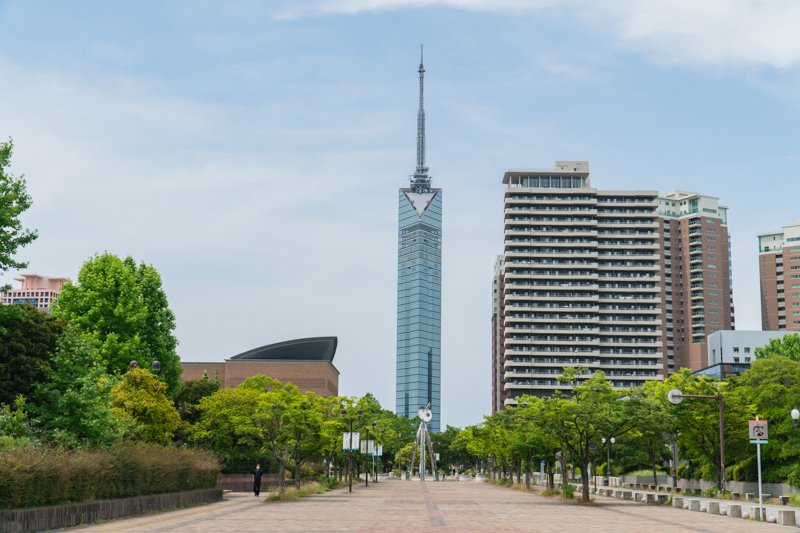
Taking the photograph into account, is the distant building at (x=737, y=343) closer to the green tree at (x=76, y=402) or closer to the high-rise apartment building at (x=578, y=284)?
the high-rise apartment building at (x=578, y=284)

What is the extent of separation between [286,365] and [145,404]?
9236cm

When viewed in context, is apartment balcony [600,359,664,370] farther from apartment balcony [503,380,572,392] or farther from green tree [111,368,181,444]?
green tree [111,368,181,444]

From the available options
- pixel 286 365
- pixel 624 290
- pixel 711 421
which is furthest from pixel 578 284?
pixel 711 421

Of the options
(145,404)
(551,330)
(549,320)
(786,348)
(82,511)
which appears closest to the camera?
(82,511)

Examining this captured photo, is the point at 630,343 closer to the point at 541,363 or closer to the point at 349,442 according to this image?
the point at 541,363

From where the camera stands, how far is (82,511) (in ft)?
89.3

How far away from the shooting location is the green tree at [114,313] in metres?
58.2

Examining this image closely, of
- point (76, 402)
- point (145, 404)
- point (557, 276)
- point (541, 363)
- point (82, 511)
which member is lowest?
point (82, 511)

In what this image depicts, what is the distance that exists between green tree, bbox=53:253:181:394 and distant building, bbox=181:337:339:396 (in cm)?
7952

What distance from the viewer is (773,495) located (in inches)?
2168

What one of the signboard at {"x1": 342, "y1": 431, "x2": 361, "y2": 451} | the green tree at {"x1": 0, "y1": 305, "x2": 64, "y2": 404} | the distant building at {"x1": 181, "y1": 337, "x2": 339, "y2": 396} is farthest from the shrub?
the distant building at {"x1": 181, "y1": 337, "x2": 339, "y2": 396}

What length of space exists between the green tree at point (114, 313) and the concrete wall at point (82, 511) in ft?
70.0

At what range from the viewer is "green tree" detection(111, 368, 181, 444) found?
Result: 52.2m

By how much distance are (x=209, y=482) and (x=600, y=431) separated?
2052cm
